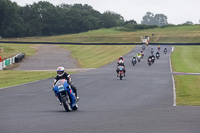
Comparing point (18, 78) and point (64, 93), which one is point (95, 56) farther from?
point (64, 93)

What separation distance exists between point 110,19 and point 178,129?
177 m

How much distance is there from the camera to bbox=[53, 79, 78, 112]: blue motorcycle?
41.6 feet

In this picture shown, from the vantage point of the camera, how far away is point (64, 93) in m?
12.9

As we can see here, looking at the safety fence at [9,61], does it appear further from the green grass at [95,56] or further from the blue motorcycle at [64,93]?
the blue motorcycle at [64,93]

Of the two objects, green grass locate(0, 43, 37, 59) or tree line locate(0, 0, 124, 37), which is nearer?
green grass locate(0, 43, 37, 59)

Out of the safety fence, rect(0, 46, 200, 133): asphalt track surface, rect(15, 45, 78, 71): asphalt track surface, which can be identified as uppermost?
rect(0, 46, 200, 133): asphalt track surface

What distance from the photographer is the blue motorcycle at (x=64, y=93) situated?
12667mm

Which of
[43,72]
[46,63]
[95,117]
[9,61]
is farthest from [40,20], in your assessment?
[95,117]

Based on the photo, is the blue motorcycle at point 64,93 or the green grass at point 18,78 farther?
the green grass at point 18,78

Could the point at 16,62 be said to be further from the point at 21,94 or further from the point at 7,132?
the point at 7,132

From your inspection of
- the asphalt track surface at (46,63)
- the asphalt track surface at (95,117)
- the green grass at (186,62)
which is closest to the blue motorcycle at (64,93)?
the asphalt track surface at (95,117)

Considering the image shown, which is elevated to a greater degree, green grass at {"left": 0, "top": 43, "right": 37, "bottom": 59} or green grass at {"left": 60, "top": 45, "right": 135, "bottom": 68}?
green grass at {"left": 0, "top": 43, "right": 37, "bottom": 59}

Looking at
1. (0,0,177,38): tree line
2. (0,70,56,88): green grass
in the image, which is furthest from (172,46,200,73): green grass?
(0,0,177,38): tree line

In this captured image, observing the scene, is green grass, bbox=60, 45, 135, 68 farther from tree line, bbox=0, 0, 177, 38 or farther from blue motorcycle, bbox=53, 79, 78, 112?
tree line, bbox=0, 0, 177, 38
